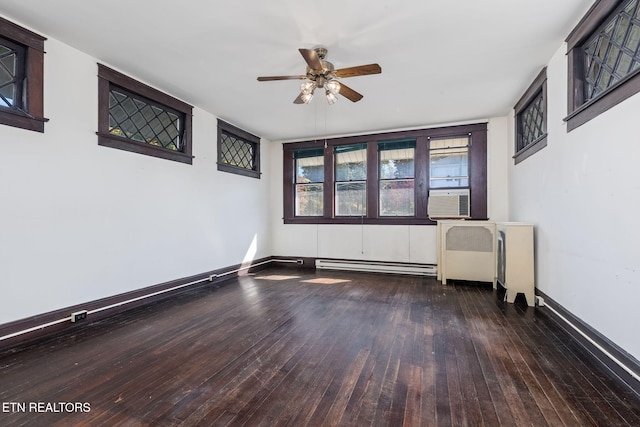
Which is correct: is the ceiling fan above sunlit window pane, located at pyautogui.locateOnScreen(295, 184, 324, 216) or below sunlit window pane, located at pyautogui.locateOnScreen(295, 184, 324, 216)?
above

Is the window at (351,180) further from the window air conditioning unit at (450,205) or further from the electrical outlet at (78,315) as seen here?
the electrical outlet at (78,315)

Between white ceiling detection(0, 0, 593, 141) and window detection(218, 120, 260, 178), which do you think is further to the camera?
window detection(218, 120, 260, 178)

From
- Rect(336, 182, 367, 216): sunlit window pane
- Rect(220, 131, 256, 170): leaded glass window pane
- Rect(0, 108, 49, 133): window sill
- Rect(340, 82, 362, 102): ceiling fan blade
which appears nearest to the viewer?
Rect(0, 108, 49, 133): window sill

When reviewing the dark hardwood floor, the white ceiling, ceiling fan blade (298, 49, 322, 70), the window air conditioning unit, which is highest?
the white ceiling

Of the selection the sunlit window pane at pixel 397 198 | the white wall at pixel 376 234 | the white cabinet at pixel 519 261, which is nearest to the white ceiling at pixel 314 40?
the white wall at pixel 376 234

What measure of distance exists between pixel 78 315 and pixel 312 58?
335 cm

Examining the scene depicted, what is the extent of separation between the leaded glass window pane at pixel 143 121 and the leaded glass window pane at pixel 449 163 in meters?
4.34

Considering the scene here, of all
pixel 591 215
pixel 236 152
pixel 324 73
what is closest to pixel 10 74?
pixel 324 73

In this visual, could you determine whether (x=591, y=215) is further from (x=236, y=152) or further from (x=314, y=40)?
(x=236, y=152)

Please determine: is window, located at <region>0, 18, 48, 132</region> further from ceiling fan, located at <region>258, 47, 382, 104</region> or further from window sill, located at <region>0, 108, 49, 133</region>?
ceiling fan, located at <region>258, 47, 382, 104</region>

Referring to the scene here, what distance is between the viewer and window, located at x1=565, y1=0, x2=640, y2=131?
6.38ft

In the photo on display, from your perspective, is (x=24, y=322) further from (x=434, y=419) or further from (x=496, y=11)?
(x=496, y=11)

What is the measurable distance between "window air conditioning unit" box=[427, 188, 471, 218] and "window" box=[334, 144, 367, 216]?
4.27 feet

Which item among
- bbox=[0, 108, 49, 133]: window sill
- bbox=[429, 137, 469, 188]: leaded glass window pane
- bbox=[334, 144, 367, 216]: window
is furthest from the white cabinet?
bbox=[0, 108, 49, 133]: window sill
